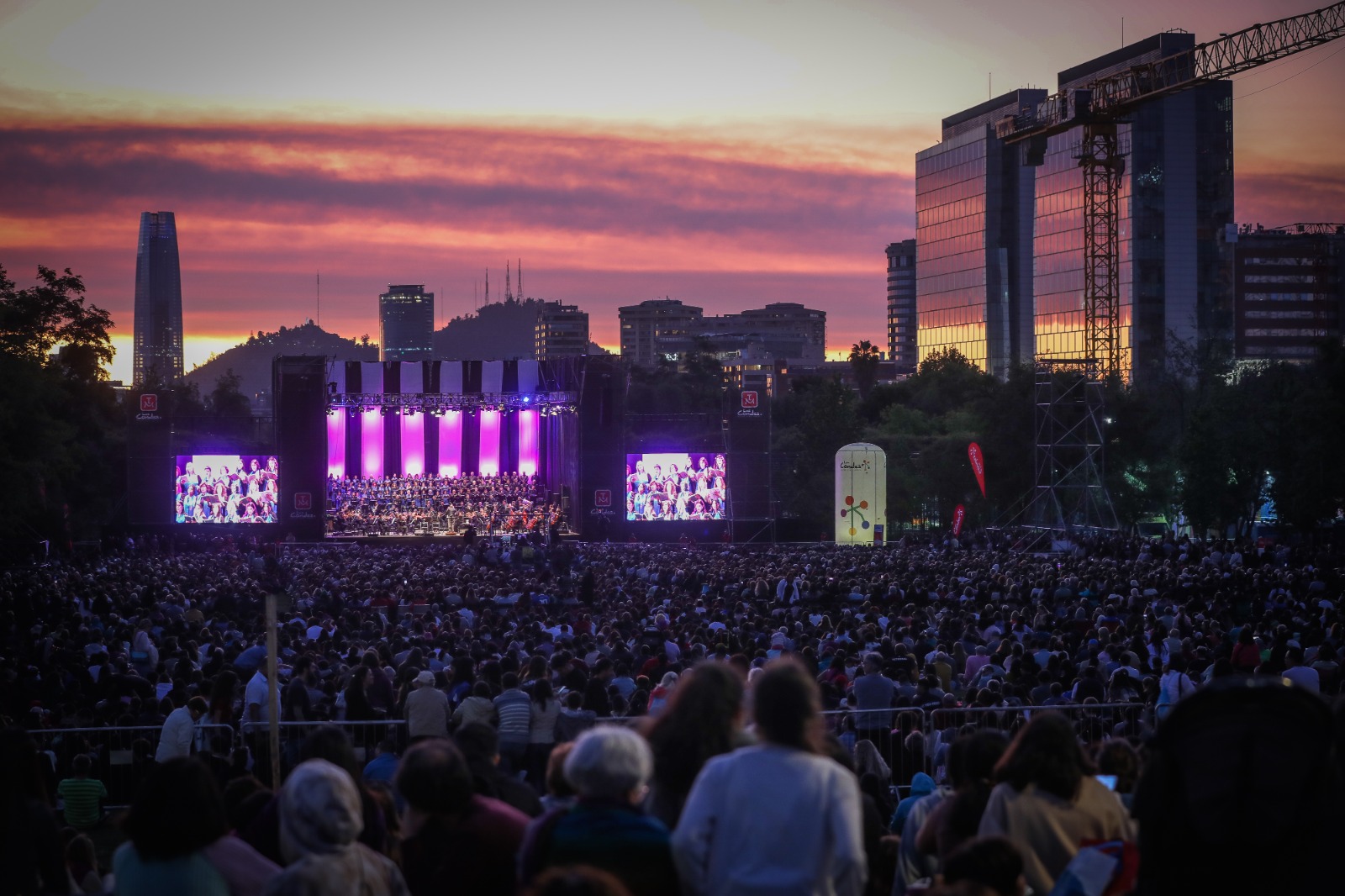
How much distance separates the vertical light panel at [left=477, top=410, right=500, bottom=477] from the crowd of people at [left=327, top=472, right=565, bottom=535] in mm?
1009

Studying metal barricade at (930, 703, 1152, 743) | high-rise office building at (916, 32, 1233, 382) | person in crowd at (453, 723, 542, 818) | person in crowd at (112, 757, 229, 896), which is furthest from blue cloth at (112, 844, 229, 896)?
high-rise office building at (916, 32, 1233, 382)

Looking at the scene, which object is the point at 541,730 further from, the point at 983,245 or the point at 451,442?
the point at 983,245

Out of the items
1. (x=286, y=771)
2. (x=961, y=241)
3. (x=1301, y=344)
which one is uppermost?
(x=961, y=241)

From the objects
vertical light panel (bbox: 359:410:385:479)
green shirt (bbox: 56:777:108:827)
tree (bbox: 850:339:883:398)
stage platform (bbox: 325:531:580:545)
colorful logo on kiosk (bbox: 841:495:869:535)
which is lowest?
green shirt (bbox: 56:777:108:827)

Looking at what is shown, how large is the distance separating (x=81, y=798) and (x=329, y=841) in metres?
6.12

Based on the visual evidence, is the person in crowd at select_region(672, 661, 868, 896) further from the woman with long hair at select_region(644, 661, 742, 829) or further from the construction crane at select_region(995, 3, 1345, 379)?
the construction crane at select_region(995, 3, 1345, 379)

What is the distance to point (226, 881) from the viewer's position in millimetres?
4082

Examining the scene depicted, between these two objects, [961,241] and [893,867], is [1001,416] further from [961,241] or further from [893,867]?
[961,241]

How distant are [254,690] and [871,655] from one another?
4.61 metres

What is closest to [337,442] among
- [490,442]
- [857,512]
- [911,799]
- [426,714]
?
[490,442]

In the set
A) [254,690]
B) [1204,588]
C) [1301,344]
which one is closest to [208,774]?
[254,690]

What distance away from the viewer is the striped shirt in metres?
8.95

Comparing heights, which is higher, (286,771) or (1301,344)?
(1301,344)

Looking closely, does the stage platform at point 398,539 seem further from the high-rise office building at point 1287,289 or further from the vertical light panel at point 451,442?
the high-rise office building at point 1287,289
